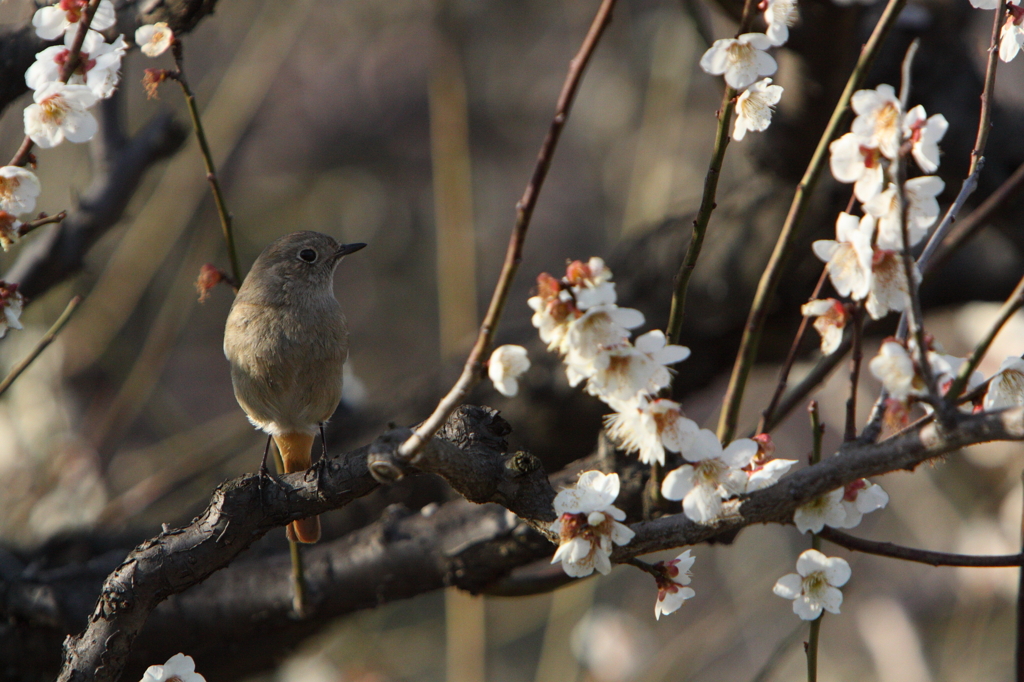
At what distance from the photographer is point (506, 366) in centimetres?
119

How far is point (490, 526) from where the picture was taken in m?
2.46

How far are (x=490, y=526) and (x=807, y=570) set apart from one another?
45.1 inches

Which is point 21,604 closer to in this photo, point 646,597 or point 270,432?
point 270,432

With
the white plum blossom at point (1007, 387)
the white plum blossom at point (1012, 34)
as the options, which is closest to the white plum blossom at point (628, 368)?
the white plum blossom at point (1007, 387)

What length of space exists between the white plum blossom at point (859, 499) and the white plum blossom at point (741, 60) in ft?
2.25

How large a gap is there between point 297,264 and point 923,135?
6.69 feet

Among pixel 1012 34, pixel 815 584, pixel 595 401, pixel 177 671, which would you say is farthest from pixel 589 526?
pixel 595 401

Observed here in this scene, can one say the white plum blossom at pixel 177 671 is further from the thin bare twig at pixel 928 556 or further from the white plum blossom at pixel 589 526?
the thin bare twig at pixel 928 556

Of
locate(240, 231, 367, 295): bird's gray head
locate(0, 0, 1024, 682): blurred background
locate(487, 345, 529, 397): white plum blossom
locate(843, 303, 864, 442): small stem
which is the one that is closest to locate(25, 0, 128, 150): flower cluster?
locate(0, 0, 1024, 682): blurred background

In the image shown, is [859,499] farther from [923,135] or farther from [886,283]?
[923,135]

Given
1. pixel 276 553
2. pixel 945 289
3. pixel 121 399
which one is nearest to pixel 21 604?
pixel 276 553

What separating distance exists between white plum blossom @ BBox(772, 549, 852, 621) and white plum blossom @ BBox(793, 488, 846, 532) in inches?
3.0

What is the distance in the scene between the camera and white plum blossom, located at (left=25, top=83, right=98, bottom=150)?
4.93ft

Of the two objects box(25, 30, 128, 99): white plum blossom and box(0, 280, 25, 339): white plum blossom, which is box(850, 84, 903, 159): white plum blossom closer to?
box(25, 30, 128, 99): white plum blossom
